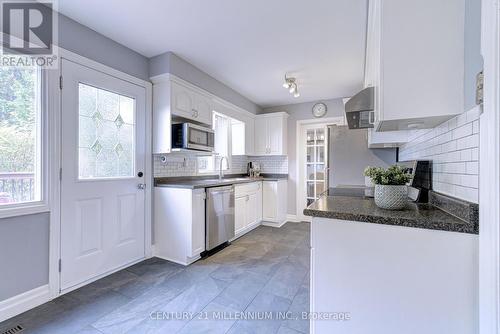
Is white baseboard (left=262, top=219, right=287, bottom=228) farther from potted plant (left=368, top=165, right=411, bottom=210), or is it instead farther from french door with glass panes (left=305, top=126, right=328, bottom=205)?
potted plant (left=368, top=165, right=411, bottom=210)

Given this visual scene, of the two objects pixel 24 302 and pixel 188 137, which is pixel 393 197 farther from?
pixel 24 302

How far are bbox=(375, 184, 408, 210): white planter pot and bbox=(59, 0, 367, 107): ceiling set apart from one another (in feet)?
5.23

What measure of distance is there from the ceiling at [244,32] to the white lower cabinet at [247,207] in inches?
71.4

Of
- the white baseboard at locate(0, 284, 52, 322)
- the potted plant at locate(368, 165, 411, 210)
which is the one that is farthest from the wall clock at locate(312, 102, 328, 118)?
the white baseboard at locate(0, 284, 52, 322)

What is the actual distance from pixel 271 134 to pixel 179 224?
270 cm

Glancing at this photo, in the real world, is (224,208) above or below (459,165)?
below

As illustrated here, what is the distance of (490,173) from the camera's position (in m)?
0.74

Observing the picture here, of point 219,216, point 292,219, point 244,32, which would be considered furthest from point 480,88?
point 292,219

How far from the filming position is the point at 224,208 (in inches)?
121

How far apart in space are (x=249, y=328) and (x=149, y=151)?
6.99 feet

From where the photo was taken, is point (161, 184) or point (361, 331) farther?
point (161, 184)

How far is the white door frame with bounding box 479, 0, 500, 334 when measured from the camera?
28.0 inches

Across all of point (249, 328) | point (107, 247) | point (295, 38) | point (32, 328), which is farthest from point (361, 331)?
point (295, 38)

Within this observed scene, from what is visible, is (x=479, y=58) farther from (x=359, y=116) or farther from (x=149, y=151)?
(x=149, y=151)
